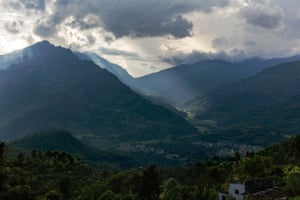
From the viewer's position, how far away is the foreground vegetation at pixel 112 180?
269 feet

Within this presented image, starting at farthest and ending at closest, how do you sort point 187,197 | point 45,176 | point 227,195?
point 45,176
point 187,197
point 227,195

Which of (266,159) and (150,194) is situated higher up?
(266,159)

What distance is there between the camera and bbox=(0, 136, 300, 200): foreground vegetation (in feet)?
269

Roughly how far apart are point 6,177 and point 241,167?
213 feet

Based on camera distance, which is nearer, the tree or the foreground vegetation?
the foreground vegetation

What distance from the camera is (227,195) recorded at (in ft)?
248

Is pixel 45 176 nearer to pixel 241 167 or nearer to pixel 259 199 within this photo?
pixel 241 167

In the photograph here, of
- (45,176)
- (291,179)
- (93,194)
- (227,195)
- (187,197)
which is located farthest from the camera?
(45,176)

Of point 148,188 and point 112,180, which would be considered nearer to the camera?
point 148,188

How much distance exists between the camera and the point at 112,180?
111000 mm

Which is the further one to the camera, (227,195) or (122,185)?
(122,185)

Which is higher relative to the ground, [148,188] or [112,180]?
[112,180]

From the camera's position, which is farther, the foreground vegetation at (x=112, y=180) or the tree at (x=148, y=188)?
the tree at (x=148, y=188)

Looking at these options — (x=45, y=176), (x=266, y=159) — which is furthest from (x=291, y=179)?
(x=45, y=176)
